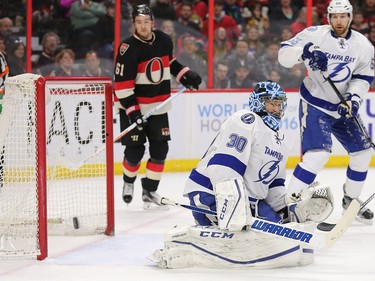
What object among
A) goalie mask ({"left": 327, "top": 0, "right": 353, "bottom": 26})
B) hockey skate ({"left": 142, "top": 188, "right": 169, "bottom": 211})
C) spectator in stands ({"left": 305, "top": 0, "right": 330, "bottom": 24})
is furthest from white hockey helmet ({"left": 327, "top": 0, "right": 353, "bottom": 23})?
spectator in stands ({"left": 305, "top": 0, "right": 330, "bottom": 24})

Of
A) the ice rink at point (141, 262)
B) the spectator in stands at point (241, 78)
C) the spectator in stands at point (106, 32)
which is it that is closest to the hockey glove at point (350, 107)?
Result: the ice rink at point (141, 262)

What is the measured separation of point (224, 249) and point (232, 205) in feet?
0.76

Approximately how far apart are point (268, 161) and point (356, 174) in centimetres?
137

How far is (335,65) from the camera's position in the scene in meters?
5.31

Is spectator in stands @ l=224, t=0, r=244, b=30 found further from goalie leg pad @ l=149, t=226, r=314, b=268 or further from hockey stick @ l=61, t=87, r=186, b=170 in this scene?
goalie leg pad @ l=149, t=226, r=314, b=268

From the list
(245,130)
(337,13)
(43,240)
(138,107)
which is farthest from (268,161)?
(138,107)

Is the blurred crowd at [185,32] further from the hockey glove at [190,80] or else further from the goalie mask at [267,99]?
the goalie mask at [267,99]

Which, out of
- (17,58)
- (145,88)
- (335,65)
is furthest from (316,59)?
(17,58)

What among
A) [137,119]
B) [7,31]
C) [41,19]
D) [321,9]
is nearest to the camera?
[137,119]

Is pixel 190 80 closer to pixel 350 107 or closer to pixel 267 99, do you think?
pixel 350 107

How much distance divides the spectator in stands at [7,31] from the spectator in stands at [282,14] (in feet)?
6.64

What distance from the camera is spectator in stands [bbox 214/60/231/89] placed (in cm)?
800

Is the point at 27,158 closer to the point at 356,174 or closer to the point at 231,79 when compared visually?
the point at 356,174

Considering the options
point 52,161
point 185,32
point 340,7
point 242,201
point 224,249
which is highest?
point 340,7
